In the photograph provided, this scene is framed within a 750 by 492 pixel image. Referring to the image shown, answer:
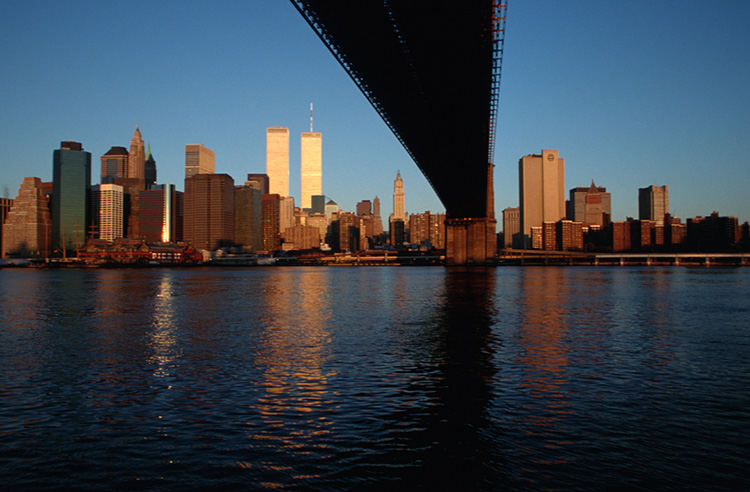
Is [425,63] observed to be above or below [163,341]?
above

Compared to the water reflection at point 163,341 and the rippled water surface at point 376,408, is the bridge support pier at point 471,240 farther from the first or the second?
the rippled water surface at point 376,408

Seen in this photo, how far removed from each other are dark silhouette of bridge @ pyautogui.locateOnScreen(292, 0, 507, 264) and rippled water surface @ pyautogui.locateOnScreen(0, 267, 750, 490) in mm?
15863

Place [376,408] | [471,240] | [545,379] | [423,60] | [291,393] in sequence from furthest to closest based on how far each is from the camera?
[471,240]
[423,60]
[545,379]
[291,393]
[376,408]

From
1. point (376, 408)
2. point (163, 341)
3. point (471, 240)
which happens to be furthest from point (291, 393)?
point (471, 240)

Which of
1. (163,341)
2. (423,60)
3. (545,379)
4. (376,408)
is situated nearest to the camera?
(376,408)

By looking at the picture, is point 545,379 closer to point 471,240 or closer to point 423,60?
point 423,60

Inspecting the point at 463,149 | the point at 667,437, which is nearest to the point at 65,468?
the point at 667,437

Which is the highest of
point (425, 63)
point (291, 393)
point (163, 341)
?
point (425, 63)

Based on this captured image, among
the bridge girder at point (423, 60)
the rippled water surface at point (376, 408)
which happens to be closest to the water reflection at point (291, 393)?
the rippled water surface at point (376, 408)

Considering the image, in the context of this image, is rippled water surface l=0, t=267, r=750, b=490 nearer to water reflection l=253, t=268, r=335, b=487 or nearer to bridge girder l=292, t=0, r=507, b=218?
water reflection l=253, t=268, r=335, b=487

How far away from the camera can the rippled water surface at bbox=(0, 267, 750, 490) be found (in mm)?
8797

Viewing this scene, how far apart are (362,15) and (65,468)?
24.4m

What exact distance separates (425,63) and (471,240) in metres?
90.5

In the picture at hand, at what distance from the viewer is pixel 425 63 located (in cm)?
3338
